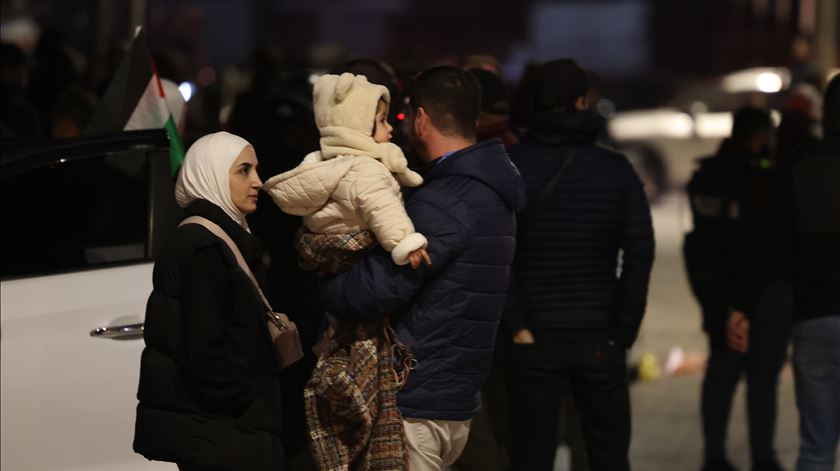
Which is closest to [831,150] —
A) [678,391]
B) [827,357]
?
[827,357]

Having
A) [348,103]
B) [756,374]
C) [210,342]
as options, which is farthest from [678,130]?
[210,342]

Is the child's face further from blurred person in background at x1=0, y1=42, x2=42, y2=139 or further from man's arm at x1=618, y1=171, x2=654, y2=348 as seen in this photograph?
blurred person in background at x1=0, y1=42, x2=42, y2=139

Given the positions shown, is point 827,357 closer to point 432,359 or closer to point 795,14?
point 432,359

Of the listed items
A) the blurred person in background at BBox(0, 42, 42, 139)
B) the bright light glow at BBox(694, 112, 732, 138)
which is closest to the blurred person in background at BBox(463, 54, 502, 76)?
the blurred person in background at BBox(0, 42, 42, 139)

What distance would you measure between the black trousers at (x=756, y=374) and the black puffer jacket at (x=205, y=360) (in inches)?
132

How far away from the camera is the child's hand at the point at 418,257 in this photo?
15.3 ft

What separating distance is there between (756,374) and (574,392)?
1.79m

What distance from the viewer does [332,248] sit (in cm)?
477

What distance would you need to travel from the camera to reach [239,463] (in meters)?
4.68

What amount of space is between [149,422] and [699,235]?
11.5 ft

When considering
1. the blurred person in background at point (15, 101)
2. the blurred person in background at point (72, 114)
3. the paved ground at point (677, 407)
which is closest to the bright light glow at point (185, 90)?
the blurred person in background at point (72, 114)

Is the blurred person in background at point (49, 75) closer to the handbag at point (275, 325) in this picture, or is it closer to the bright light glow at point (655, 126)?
the handbag at point (275, 325)

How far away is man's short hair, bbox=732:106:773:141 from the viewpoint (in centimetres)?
744

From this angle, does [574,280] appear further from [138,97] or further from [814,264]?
[138,97]
